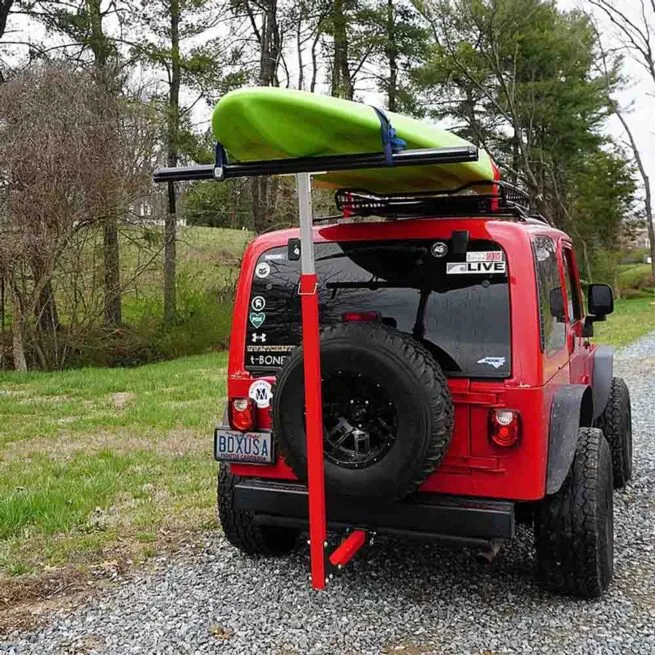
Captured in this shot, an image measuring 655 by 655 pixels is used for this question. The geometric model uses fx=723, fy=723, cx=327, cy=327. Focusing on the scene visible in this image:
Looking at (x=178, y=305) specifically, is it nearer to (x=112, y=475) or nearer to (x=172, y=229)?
(x=172, y=229)

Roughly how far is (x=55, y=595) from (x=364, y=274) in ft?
7.47

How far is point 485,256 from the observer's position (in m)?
3.40

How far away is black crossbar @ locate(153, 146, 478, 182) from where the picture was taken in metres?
2.88

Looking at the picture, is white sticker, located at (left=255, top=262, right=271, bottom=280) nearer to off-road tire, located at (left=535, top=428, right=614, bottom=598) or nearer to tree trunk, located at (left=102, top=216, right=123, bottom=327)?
off-road tire, located at (left=535, top=428, right=614, bottom=598)

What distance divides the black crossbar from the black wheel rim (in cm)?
89

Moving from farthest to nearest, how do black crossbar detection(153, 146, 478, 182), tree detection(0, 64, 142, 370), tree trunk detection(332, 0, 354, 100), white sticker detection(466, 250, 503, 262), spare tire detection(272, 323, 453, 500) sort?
tree trunk detection(332, 0, 354, 100)
tree detection(0, 64, 142, 370)
white sticker detection(466, 250, 503, 262)
spare tire detection(272, 323, 453, 500)
black crossbar detection(153, 146, 478, 182)

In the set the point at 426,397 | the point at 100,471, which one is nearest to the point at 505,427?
the point at 426,397

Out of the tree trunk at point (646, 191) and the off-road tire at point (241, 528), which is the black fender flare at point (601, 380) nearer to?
the off-road tire at point (241, 528)

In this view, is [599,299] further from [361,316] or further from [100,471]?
[100,471]

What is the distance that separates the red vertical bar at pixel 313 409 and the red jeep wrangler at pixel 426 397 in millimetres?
91

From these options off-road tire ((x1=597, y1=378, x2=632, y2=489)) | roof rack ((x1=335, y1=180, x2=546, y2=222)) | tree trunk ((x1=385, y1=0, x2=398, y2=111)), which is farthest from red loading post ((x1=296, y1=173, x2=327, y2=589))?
tree trunk ((x1=385, y1=0, x2=398, y2=111))

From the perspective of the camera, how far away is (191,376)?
39.1 feet

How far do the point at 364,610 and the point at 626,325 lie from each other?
17553mm

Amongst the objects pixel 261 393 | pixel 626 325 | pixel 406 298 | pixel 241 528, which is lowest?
pixel 626 325
